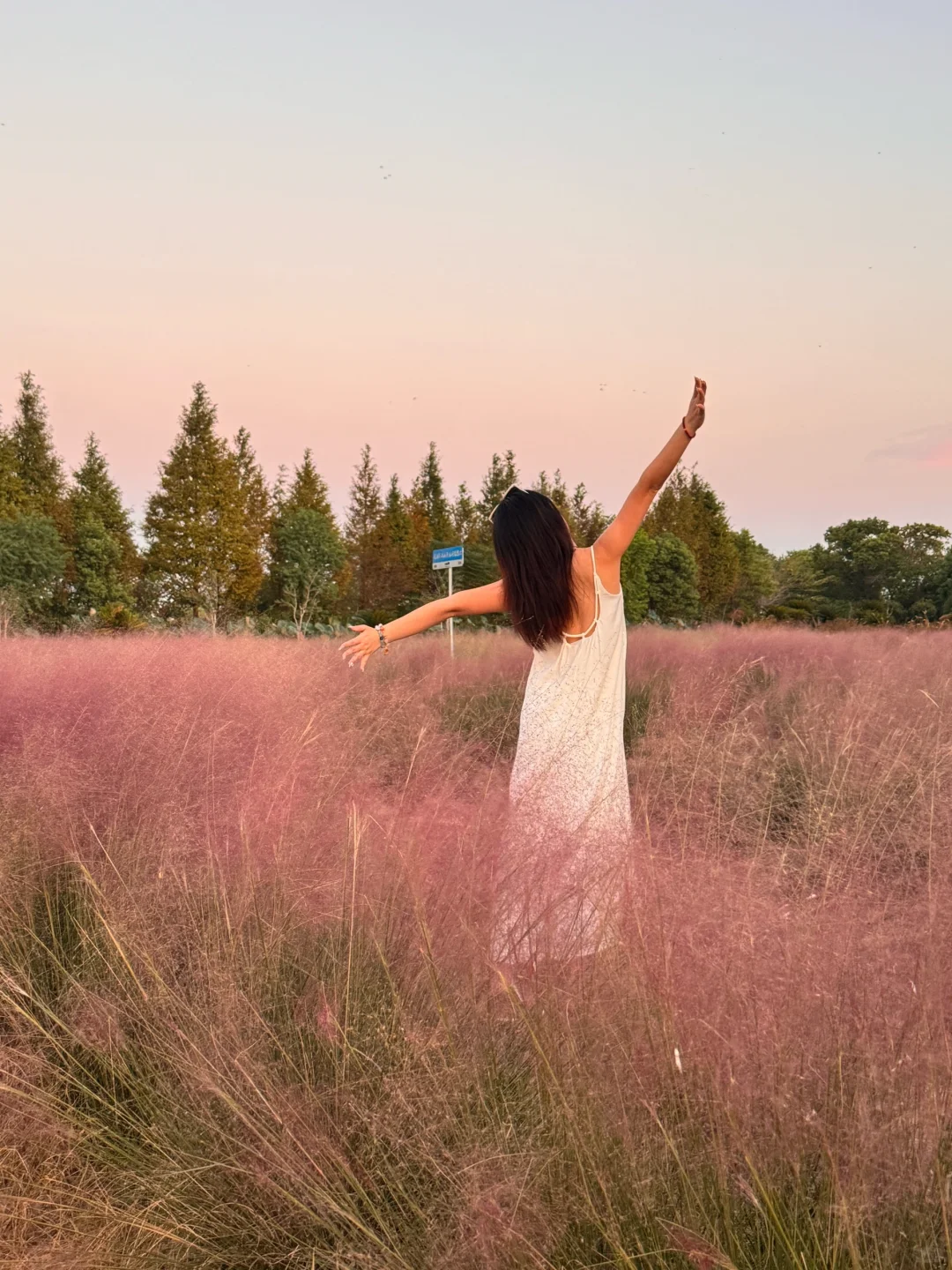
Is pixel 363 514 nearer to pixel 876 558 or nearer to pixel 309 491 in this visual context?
pixel 309 491

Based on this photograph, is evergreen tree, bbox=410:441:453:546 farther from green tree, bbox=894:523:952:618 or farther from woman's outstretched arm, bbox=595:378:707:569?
woman's outstretched arm, bbox=595:378:707:569

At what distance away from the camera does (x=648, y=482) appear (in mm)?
3043

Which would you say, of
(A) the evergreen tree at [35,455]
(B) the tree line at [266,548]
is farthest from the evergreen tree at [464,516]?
(A) the evergreen tree at [35,455]

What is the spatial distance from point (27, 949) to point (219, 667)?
2592mm

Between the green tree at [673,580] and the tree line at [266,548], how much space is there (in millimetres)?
39

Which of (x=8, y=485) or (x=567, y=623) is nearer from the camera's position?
(x=567, y=623)

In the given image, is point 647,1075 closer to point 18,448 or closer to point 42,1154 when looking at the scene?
point 42,1154

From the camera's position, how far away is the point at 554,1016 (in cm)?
167

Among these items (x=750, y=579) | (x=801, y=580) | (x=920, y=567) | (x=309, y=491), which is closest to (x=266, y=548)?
(x=309, y=491)

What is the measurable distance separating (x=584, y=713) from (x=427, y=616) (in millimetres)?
598

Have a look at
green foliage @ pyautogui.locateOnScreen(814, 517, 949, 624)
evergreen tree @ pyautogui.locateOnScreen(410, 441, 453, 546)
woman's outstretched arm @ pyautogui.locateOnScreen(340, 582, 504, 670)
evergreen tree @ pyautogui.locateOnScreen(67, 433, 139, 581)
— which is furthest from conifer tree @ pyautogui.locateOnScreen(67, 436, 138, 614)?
green foliage @ pyautogui.locateOnScreen(814, 517, 949, 624)

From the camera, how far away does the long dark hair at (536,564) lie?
9.95 feet

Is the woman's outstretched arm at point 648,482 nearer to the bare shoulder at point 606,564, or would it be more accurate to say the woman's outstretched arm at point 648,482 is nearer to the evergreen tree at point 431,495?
the bare shoulder at point 606,564

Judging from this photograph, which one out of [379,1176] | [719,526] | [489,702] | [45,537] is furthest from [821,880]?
[719,526]
